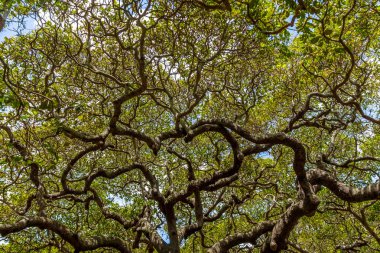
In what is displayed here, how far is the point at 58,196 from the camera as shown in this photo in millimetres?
10156

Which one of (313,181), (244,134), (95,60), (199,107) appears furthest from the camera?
(199,107)

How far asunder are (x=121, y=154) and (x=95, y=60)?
3.70 metres

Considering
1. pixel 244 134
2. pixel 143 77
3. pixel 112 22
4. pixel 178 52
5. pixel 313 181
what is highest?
pixel 112 22

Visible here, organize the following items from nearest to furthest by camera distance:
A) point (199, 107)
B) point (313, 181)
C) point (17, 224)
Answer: point (17, 224) < point (313, 181) < point (199, 107)

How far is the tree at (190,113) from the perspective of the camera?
304 inches

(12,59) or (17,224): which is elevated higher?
(12,59)

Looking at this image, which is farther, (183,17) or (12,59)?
(12,59)

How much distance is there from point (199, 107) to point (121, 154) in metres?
3.40

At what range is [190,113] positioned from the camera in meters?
12.0

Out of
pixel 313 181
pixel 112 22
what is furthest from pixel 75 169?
pixel 313 181

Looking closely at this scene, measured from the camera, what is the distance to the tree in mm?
7723

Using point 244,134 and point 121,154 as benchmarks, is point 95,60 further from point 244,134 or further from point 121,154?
point 244,134

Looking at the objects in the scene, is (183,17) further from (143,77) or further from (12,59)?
(12,59)

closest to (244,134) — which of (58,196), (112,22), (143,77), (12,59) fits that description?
(143,77)
